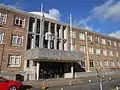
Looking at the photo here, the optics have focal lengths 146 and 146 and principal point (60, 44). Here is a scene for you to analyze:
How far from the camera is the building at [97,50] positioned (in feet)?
124

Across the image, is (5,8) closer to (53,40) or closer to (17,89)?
(53,40)

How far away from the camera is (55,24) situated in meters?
32.4

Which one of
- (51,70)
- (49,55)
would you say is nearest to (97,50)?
(51,70)

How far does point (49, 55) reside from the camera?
24625 mm

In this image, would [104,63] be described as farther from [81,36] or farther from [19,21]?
[19,21]

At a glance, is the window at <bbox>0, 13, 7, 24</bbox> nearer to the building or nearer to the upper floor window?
the upper floor window

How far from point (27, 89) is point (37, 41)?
15193 millimetres

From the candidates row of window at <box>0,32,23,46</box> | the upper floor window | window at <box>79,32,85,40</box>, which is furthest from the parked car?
window at <box>79,32,85,40</box>

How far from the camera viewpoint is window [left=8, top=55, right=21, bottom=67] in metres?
25.3

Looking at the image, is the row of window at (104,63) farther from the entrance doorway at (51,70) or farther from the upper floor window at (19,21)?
the upper floor window at (19,21)

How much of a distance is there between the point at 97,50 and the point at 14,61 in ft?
82.2

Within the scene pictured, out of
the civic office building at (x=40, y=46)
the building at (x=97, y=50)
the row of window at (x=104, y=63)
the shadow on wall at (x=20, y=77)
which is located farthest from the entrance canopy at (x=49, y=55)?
the row of window at (x=104, y=63)

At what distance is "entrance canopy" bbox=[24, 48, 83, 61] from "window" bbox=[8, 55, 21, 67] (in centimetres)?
127

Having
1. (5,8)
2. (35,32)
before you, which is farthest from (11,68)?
(5,8)
